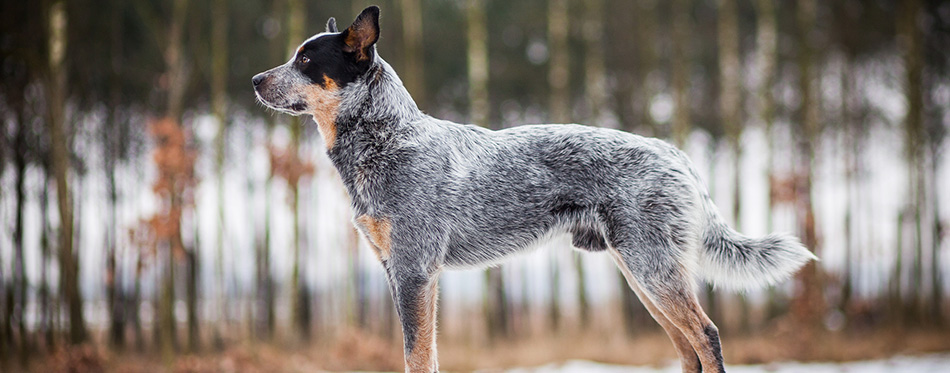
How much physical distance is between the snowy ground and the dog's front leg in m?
8.03

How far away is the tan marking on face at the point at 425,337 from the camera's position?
2926 millimetres

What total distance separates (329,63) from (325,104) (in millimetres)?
200

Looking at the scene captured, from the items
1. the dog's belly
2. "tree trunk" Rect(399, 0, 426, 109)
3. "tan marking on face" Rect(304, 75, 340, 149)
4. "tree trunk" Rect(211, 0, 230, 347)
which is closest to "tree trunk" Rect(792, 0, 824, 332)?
"tree trunk" Rect(399, 0, 426, 109)

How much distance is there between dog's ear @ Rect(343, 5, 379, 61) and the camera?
2877mm

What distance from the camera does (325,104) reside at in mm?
3035

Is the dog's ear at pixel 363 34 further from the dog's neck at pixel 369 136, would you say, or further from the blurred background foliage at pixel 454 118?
the blurred background foliage at pixel 454 118

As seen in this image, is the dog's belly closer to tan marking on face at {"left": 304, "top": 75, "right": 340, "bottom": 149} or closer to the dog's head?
tan marking on face at {"left": 304, "top": 75, "right": 340, "bottom": 149}

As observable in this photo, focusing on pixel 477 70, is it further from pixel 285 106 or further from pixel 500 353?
pixel 285 106

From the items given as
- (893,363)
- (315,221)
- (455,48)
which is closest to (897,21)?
(893,363)

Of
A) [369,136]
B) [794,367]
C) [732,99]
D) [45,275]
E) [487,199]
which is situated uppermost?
[732,99]

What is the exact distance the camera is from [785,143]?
16484mm

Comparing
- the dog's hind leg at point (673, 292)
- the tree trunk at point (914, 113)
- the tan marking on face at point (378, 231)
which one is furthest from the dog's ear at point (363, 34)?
the tree trunk at point (914, 113)

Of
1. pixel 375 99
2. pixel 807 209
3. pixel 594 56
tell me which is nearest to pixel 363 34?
pixel 375 99

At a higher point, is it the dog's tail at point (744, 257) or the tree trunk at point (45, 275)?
the dog's tail at point (744, 257)
